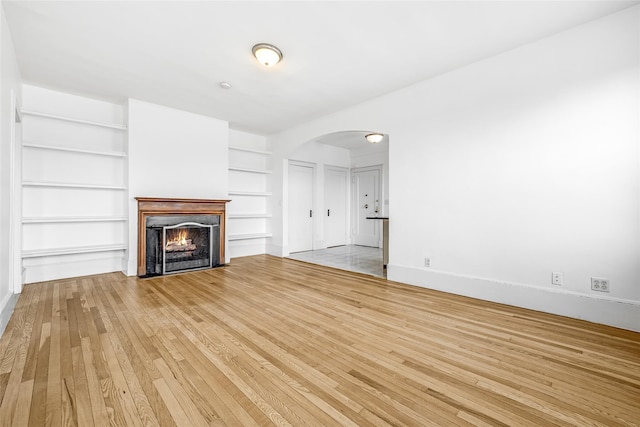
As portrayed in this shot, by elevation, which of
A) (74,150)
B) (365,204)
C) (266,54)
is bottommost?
(365,204)

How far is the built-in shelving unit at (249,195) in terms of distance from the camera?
608 centimetres

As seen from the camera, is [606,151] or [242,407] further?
[606,151]

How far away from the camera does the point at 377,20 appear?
101 inches

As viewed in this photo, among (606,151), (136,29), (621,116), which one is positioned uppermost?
(136,29)

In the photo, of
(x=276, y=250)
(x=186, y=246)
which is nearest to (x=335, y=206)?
(x=276, y=250)

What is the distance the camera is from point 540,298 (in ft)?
9.31

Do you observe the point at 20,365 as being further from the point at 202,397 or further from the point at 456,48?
the point at 456,48

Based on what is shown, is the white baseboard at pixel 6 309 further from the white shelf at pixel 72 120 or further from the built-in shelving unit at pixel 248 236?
the built-in shelving unit at pixel 248 236

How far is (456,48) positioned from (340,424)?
3576 millimetres

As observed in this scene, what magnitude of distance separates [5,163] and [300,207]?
5.03 m

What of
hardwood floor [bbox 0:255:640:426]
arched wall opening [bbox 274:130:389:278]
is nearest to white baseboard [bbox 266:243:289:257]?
arched wall opening [bbox 274:130:389:278]

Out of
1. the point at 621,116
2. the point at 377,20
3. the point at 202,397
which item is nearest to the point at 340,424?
the point at 202,397

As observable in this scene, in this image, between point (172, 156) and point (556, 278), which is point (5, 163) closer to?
point (172, 156)

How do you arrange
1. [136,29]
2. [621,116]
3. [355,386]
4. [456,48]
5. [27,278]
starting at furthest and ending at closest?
[27,278]
[456,48]
[136,29]
[621,116]
[355,386]
